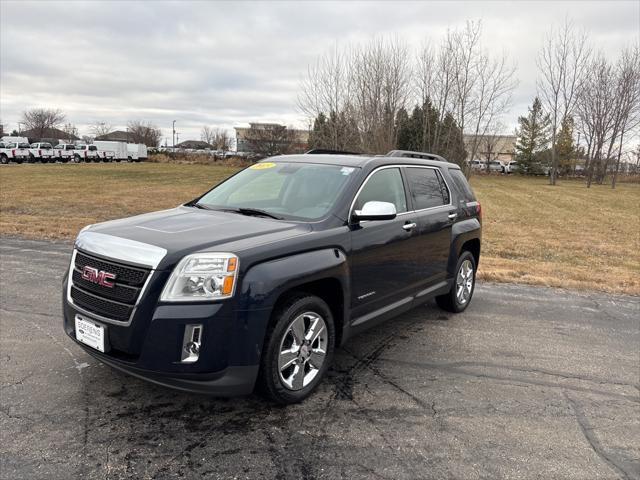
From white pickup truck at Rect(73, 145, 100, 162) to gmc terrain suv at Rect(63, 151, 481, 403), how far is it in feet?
189

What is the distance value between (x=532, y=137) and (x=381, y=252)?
6714 centimetres

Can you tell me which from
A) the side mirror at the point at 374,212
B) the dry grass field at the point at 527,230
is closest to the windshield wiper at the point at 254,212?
the side mirror at the point at 374,212

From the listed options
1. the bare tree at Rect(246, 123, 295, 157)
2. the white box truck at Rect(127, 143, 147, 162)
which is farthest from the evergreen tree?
the white box truck at Rect(127, 143, 147, 162)

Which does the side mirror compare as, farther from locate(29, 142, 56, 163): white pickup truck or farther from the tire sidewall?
locate(29, 142, 56, 163): white pickup truck

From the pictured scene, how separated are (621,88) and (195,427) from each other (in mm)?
47347

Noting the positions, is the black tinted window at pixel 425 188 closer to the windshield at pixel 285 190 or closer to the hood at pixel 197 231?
the windshield at pixel 285 190

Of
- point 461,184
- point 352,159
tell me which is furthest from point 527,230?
point 352,159

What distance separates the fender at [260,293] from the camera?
2943 mm

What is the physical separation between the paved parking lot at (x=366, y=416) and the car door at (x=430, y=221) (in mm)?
652

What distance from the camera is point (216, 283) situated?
116 inches

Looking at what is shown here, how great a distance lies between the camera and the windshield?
3.99 meters

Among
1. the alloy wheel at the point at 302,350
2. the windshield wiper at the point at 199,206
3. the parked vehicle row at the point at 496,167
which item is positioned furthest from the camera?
the parked vehicle row at the point at 496,167

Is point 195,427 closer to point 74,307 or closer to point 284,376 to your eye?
point 284,376

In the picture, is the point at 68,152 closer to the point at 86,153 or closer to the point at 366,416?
the point at 86,153
